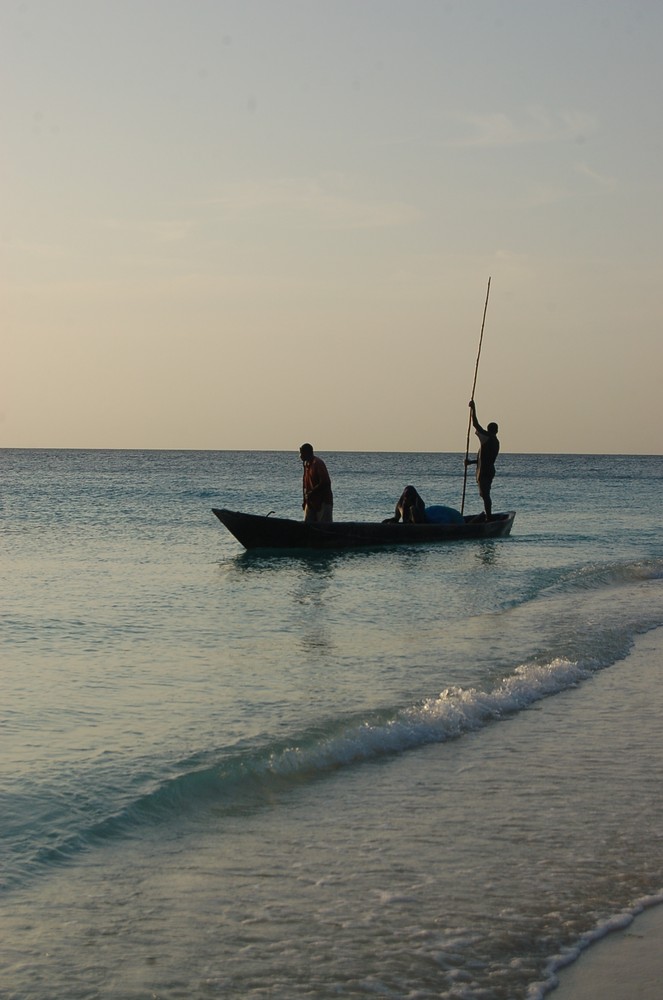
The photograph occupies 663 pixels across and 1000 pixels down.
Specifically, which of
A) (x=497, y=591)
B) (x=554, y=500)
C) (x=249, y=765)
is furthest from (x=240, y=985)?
(x=554, y=500)

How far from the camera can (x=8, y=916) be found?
4016 millimetres

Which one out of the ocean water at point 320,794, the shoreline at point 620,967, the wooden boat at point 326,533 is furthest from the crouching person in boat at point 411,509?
the shoreline at point 620,967

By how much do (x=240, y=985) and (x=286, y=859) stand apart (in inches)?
42.2

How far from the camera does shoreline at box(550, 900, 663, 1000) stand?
347cm

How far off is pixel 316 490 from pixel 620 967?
1501cm

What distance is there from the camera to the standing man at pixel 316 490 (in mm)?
18125

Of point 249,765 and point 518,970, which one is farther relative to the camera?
point 249,765

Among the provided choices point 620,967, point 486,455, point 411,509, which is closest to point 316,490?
point 411,509

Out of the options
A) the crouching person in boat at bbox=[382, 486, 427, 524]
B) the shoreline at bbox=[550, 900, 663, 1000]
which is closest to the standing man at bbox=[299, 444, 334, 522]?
the crouching person in boat at bbox=[382, 486, 427, 524]

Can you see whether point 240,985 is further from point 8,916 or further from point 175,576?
point 175,576

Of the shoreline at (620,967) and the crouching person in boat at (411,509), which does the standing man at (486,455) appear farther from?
the shoreline at (620,967)

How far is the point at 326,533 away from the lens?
18.8 metres

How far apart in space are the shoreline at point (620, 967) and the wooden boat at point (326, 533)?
1423 centimetres

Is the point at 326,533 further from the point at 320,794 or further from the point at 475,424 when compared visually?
the point at 320,794
